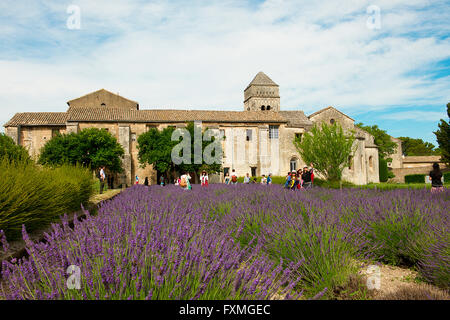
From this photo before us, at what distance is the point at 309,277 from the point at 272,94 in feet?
161

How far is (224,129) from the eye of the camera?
3528 cm

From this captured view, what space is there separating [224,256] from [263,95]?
162ft

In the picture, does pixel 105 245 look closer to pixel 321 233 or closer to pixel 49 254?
pixel 49 254

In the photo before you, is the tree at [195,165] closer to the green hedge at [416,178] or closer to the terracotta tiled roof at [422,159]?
the green hedge at [416,178]

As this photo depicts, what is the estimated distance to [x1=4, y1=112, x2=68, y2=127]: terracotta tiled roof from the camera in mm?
31500

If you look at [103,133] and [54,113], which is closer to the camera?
[103,133]

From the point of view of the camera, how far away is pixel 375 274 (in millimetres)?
3023

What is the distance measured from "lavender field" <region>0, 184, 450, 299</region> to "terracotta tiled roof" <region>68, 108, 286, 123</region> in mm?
30056

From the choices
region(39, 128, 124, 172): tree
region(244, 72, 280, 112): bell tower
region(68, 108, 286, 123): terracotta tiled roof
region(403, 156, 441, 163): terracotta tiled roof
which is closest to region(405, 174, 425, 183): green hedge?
region(68, 108, 286, 123): terracotta tiled roof

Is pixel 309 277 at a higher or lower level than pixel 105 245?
lower

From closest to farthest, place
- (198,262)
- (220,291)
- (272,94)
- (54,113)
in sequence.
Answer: (220,291) < (198,262) < (54,113) < (272,94)

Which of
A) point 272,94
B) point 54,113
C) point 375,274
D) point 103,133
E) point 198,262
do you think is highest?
point 272,94

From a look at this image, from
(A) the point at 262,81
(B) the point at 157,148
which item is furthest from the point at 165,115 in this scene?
(A) the point at 262,81
